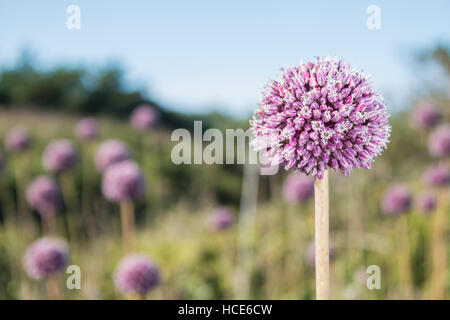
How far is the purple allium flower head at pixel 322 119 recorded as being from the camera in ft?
3.80

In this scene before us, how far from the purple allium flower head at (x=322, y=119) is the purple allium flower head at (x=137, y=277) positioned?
1.17 metres

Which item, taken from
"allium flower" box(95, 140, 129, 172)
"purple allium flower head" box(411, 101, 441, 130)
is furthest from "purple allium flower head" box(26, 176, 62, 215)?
"purple allium flower head" box(411, 101, 441, 130)

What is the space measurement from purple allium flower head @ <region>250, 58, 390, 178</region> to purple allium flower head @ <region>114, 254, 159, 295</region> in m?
1.17

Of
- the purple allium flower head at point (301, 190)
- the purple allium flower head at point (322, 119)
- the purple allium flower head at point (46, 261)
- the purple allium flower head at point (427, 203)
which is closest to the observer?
the purple allium flower head at point (322, 119)

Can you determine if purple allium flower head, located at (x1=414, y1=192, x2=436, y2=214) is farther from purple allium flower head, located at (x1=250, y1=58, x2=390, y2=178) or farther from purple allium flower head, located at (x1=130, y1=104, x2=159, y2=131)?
purple allium flower head, located at (x1=130, y1=104, x2=159, y2=131)

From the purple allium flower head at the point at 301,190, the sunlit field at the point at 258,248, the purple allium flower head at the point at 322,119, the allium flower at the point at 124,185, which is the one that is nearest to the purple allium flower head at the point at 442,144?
the sunlit field at the point at 258,248

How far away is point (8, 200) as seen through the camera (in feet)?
23.4

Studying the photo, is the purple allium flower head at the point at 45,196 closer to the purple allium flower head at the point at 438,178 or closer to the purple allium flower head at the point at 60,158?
the purple allium flower head at the point at 60,158

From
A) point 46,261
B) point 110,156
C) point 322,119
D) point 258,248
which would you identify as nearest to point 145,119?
point 110,156

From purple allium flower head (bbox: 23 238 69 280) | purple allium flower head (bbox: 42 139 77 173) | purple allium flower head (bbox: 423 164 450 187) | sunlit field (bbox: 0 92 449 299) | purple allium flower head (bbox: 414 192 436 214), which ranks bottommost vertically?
sunlit field (bbox: 0 92 449 299)

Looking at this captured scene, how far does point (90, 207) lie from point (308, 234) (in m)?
4.99

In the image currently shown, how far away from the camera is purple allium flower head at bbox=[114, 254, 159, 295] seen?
6.81 ft

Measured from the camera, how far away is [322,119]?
1160 millimetres
